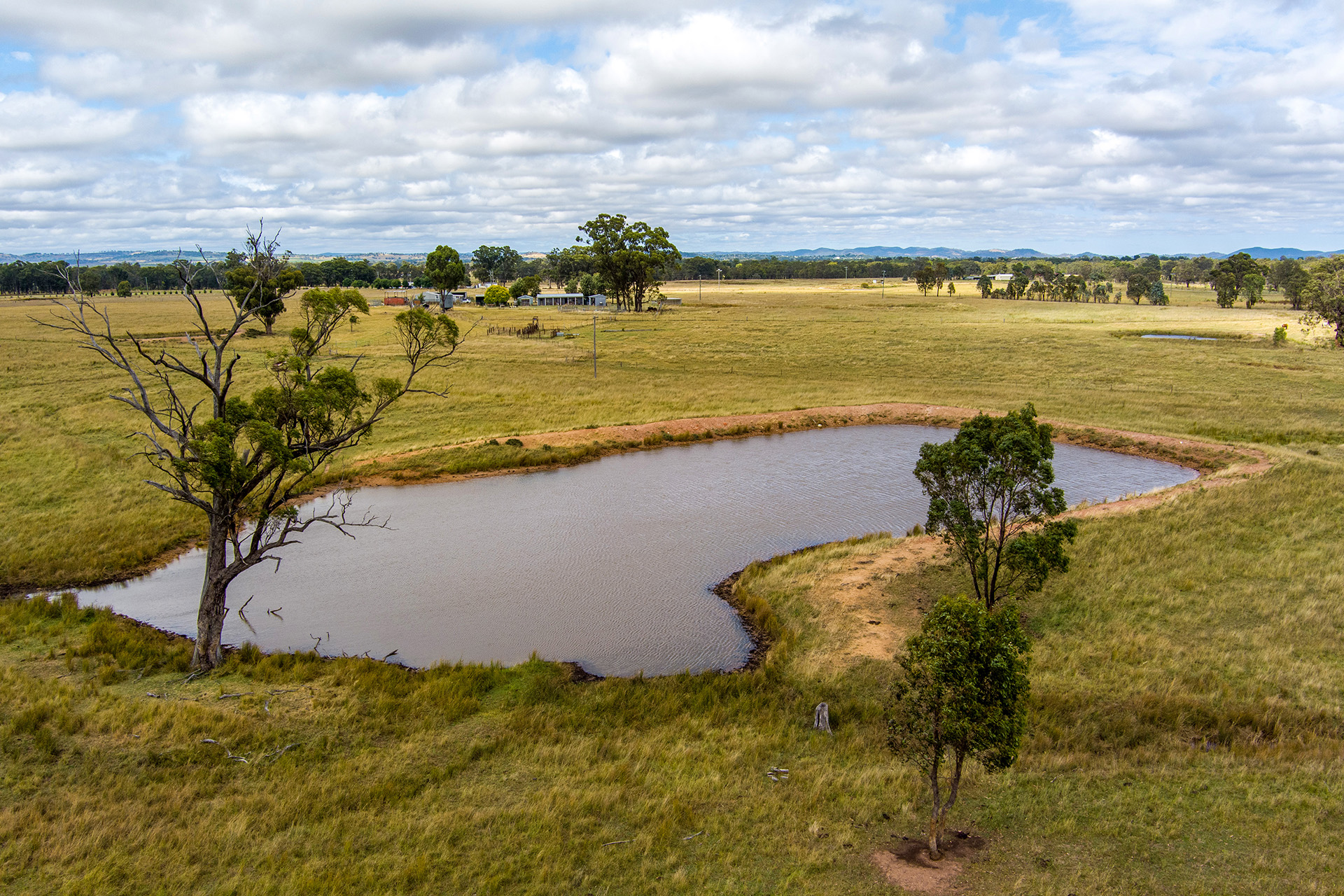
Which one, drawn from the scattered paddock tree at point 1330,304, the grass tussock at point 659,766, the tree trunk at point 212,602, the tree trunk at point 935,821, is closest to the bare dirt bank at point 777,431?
the grass tussock at point 659,766

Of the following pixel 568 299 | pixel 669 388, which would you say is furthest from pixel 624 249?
pixel 669 388

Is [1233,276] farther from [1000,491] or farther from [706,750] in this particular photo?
[706,750]

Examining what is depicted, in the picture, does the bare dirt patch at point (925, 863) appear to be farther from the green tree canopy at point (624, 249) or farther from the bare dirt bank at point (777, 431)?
the green tree canopy at point (624, 249)

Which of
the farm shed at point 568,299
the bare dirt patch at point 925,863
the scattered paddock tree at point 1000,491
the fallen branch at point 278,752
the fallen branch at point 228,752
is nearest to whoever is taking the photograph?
the bare dirt patch at point 925,863

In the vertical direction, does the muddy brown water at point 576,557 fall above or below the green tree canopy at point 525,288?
below

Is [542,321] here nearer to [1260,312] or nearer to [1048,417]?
[1048,417]

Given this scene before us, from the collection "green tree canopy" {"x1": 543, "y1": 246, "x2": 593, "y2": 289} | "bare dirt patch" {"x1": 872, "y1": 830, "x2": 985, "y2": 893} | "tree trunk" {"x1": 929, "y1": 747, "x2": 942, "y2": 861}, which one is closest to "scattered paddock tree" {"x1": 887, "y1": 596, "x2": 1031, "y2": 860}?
"tree trunk" {"x1": 929, "y1": 747, "x2": 942, "y2": 861}
